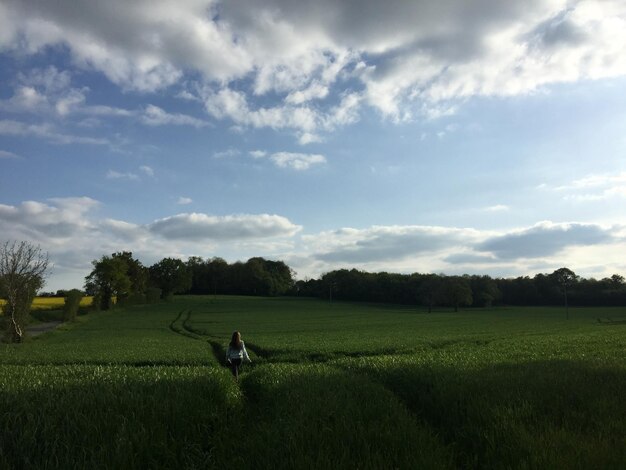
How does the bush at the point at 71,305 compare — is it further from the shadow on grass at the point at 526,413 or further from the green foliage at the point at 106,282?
the shadow on grass at the point at 526,413

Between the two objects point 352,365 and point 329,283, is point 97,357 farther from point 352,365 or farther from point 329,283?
point 329,283

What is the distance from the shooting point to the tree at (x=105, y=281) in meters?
99.2

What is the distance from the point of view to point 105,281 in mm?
99875

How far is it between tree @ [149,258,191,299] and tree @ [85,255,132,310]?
35.9 metres

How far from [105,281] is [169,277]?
134 ft

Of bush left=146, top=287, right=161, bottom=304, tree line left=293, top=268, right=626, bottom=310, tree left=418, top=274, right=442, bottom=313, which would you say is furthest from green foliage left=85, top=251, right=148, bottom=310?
tree left=418, top=274, right=442, bottom=313

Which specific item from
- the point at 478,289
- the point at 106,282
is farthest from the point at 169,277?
the point at 478,289

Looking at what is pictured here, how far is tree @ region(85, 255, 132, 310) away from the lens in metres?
99.2

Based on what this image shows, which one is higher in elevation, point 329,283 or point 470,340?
point 329,283

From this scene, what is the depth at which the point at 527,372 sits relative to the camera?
42.3ft

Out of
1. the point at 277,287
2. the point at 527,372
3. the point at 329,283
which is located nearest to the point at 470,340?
the point at 527,372

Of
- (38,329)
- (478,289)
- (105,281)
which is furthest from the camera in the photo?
(478,289)

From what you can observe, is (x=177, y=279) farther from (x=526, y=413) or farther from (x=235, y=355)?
(x=526, y=413)

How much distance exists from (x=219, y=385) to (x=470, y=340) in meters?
31.2
